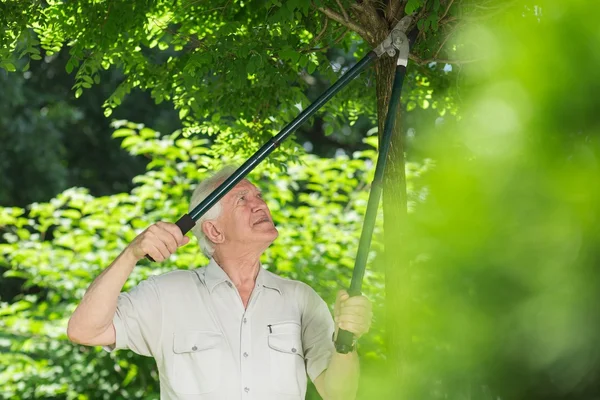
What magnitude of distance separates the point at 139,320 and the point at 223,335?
→ 0.24m

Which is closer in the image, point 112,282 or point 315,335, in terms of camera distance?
point 112,282

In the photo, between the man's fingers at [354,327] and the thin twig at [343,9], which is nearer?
the man's fingers at [354,327]

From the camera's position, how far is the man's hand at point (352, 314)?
1798mm

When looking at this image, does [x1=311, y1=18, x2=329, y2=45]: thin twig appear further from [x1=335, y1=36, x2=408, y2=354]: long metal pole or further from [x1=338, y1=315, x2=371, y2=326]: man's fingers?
[x1=338, y1=315, x2=371, y2=326]: man's fingers

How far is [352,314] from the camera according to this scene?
6.14 feet

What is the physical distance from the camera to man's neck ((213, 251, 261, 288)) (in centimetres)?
281

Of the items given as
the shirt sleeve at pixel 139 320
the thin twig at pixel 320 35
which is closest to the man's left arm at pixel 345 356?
the shirt sleeve at pixel 139 320

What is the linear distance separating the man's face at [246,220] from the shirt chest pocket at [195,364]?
14.4 inches

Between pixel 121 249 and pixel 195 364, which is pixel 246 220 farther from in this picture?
pixel 121 249

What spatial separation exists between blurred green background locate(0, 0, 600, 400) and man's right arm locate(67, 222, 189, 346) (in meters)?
0.67

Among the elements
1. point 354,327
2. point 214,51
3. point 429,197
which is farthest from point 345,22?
point 429,197

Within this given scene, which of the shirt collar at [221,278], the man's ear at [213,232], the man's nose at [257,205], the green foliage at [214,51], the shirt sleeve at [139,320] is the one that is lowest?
the shirt sleeve at [139,320]

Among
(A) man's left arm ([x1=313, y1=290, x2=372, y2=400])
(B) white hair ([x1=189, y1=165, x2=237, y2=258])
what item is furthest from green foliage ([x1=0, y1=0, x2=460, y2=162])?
(A) man's left arm ([x1=313, y1=290, x2=372, y2=400])

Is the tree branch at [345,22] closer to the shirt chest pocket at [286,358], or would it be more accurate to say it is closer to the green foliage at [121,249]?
the shirt chest pocket at [286,358]
